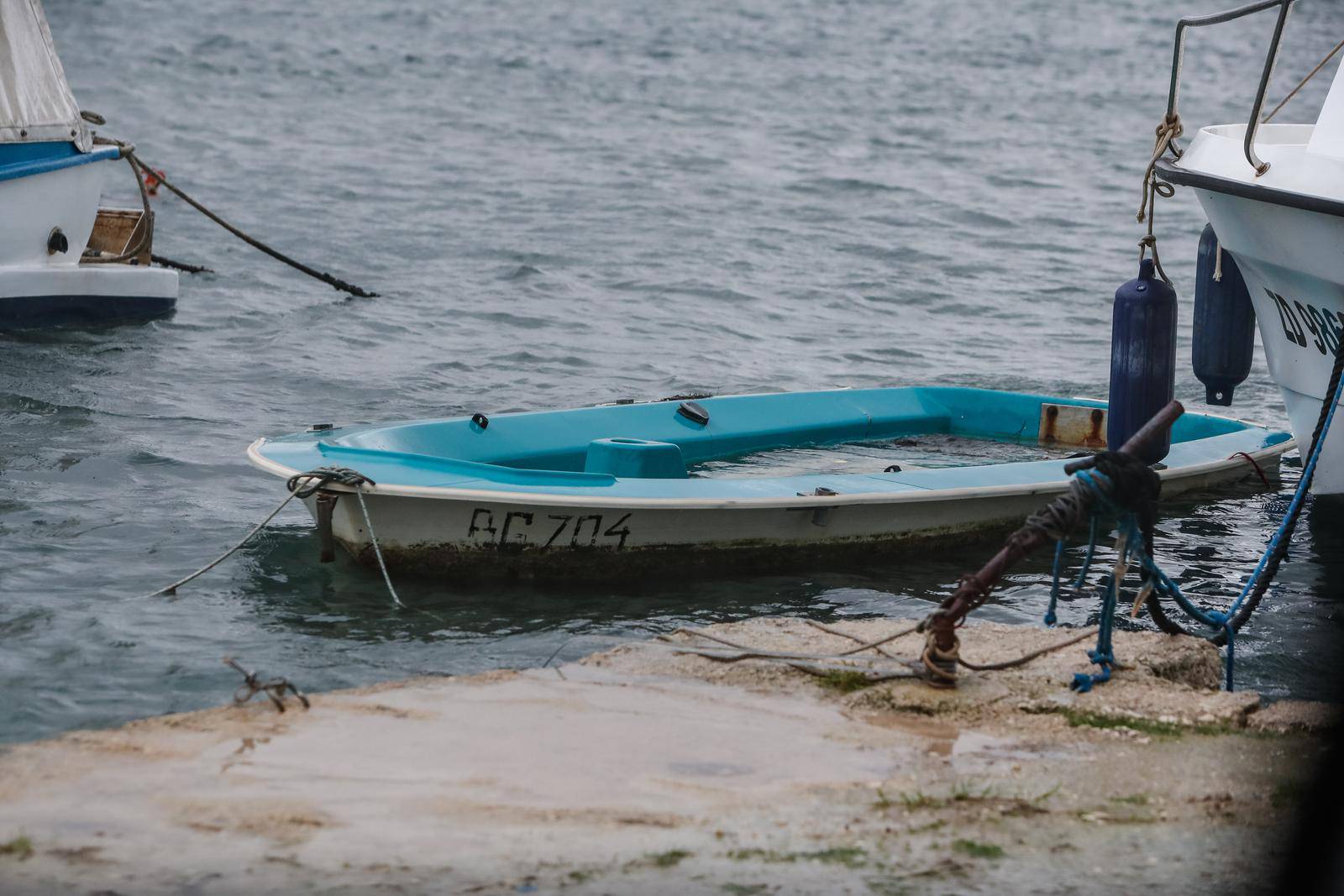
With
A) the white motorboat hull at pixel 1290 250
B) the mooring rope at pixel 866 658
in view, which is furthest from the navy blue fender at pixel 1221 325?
the mooring rope at pixel 866 658

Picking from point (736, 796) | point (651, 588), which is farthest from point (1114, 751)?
point (651, 588)

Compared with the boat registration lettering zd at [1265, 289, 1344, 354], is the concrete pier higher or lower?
lower

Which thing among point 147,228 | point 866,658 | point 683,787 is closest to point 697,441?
point 866,658

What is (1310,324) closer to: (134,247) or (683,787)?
(683,787)

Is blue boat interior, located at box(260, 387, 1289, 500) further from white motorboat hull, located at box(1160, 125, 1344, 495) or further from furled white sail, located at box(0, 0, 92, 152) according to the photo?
furled white sail, located at box(0, 0, 92, 152)

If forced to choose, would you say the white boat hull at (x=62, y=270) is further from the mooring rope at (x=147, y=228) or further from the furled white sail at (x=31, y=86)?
the furled white sail at (x=31, y=86)

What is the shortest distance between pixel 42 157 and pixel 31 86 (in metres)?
0.62

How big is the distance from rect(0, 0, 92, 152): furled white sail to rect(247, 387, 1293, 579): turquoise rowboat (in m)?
6.22

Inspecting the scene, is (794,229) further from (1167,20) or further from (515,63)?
(1167,20)

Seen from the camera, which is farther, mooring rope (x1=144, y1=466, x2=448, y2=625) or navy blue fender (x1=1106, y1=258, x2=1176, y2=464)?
navy blue fender (x1=1106, y1=258, x2=1176, y2=464)

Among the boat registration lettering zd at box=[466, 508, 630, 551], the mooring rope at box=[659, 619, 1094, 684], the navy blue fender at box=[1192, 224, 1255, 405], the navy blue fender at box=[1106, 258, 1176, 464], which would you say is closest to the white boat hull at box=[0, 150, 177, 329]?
the boat registration lettering zd at box=[466, 508, 630, 551]

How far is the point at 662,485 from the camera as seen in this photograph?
25.6ft

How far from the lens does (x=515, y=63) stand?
3444cm

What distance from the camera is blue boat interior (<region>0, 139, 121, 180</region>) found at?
41.7 feet
